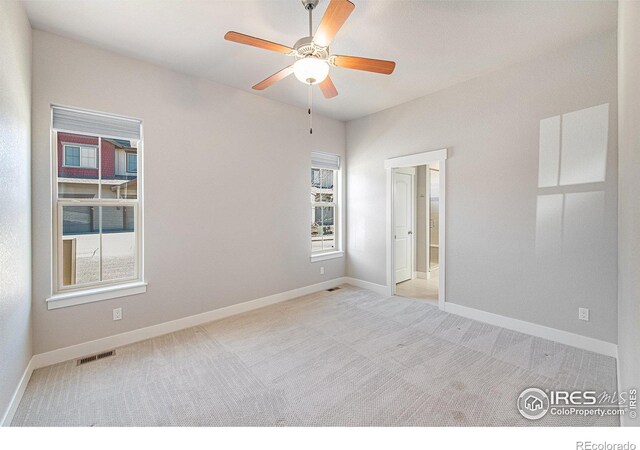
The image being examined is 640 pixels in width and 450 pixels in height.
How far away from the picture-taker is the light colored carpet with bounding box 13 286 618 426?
1882mm

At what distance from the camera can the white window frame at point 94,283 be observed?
2566 millimetres

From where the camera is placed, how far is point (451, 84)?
3.56 meters

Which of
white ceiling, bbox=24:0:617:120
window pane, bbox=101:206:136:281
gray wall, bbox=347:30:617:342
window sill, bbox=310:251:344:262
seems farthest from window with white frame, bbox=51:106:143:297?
gray wall, bbox=347:30:617:342

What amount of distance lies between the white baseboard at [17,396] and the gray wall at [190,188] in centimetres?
22

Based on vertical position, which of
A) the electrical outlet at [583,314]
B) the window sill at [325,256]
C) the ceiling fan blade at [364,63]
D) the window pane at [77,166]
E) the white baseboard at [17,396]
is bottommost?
the white baseboard at [17,396]

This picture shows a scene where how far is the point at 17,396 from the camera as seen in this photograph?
197cm

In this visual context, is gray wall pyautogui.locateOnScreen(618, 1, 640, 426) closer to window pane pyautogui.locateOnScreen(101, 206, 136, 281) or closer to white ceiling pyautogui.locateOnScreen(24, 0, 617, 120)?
white ceiling pyautogui.locateOnScreen(24, 0, 617, 120)

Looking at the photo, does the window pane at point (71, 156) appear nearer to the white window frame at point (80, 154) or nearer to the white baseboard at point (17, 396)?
the white window frame at point (80, 154)

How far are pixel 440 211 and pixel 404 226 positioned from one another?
5.17 feet

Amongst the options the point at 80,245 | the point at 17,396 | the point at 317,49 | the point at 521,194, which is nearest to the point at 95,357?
the point at 17,396

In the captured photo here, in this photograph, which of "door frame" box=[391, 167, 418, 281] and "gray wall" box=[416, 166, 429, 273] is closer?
"door frame" box=[391, 167, 418, 281]

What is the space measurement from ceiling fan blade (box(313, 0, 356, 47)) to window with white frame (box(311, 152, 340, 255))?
274 cm

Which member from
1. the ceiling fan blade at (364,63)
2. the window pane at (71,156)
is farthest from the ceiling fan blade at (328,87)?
the window pane at (71,156)

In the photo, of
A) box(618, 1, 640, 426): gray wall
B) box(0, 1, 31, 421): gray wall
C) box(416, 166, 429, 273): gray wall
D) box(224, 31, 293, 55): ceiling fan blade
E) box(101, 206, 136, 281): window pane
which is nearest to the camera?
box(618, 1, 640, 426): gray wall
